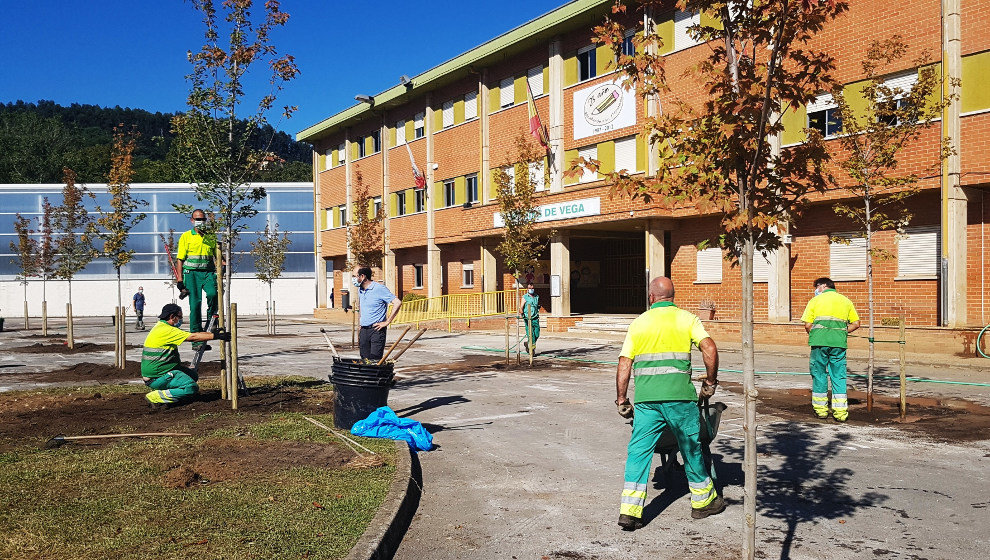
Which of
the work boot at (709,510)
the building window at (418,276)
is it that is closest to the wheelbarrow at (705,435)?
the work boot at (709,510)

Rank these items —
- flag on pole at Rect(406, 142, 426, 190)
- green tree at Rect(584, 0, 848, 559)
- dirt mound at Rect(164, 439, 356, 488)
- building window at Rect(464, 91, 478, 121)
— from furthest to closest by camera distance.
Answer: flag on pole at Rect(406, 142, 426, 190), building window at Rect(464, 91, 478, 121), dirt mound at Rect(164, 439, 356, 488), green tree at Rect(584, 0, 848, 559)

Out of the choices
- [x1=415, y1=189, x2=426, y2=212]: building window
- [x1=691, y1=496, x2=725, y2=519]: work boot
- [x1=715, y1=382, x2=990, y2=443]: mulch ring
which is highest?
[x1=415, y1=189, x2=426, y2=212]: building window

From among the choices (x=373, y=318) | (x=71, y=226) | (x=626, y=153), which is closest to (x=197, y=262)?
(x=373, y=318)

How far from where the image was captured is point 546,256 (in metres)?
32.2

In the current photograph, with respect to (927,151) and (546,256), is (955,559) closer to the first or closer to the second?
(927,151)

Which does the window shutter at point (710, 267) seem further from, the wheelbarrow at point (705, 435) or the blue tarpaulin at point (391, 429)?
the wheelbarrow at point (705, 435)

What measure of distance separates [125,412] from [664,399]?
22.9 ft

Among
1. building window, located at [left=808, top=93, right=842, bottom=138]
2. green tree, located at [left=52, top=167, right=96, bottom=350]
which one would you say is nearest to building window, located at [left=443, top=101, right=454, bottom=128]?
green tree, located at [left=52, top=167, right=96, bottom=350]

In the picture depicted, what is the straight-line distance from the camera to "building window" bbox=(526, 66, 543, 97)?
2939 centimetres

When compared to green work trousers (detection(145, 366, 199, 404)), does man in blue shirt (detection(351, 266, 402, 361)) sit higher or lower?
higher

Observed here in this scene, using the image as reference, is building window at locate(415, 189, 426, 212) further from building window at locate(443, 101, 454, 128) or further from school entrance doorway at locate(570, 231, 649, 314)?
school entrance doorway at locate(570, 231, 649, 314)

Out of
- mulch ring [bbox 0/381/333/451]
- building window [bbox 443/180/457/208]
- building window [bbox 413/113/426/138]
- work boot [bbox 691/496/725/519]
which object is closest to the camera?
work boot [bbox 691/496/725/519]

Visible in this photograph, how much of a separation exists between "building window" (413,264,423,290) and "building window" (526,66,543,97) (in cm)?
1205

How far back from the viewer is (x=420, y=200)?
37594 millimetres
